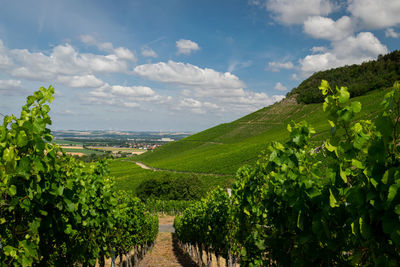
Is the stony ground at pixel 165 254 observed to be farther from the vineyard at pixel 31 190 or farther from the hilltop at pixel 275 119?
the hilltop at pixel 275 119

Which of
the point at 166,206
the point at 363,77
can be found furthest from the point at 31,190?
the point at 363,77

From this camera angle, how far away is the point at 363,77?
10588 cm

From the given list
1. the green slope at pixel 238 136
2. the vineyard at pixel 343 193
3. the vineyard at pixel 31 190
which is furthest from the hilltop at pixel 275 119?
the vineyard at pixel 31 190

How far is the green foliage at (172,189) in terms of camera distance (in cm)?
4738

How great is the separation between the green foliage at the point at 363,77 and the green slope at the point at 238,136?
4.40 m

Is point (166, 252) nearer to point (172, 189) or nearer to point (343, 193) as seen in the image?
point (172, 189)

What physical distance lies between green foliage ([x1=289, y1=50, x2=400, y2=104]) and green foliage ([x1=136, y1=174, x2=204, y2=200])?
6624cm

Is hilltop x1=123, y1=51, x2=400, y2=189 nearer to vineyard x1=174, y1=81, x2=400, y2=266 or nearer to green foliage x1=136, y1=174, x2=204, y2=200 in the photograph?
green foliage x1=136, y1=174, x2=204, y2=200

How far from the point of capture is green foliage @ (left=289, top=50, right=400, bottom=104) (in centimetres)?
9119

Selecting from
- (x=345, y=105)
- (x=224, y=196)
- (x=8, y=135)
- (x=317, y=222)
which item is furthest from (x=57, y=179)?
(x=224, y=196)

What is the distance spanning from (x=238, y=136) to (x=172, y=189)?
162ft

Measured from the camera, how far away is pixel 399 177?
178 centimetres

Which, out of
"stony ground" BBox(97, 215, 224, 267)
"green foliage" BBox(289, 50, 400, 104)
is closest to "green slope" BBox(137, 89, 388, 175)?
"green foliage" BBox(289, 50, 400, 104)

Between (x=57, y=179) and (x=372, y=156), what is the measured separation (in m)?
3.74
